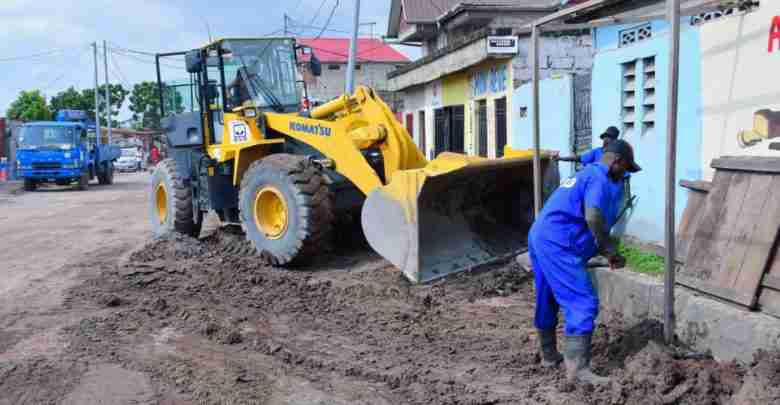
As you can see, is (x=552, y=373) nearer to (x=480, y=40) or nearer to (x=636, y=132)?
(x=636, y=132)

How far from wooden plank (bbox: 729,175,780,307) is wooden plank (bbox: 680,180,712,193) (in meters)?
0.90

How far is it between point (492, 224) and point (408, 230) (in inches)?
56.7

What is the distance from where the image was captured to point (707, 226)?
5488 millimetres

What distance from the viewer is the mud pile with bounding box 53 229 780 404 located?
14.1ft

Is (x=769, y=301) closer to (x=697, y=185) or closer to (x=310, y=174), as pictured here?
A: (x=697, y=185)

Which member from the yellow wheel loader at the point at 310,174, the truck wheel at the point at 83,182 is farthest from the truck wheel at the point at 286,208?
the truck wheel at the point at 83,182

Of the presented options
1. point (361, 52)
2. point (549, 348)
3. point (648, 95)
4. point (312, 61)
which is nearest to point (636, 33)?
point (648, 95)

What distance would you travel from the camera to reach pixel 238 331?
5.71 metres

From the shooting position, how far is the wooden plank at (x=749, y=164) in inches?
201

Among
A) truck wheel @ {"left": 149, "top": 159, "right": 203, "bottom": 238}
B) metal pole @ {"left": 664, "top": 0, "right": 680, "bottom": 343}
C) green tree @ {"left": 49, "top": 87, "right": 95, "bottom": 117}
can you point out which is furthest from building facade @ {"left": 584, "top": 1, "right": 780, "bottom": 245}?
green tree @ {"left": 49, "top": 87, "right": 95, "bottom": 117}

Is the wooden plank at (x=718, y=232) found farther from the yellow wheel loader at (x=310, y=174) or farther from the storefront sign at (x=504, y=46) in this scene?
the storefront sign at (x=504, y=46)

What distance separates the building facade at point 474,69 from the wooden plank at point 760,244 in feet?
14.2

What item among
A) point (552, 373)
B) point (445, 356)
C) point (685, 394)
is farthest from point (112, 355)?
point (685, 394)

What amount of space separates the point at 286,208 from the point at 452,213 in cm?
183
